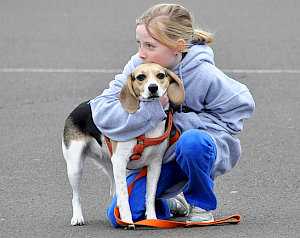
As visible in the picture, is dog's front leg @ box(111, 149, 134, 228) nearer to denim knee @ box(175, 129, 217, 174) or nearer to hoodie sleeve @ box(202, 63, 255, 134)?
denim knee @ box(175, 129, 217, 174)

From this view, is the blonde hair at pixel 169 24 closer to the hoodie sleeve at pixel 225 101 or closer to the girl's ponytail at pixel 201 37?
the girl's ponytail at pixel 201 37

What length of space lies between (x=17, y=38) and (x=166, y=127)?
863 centimetres

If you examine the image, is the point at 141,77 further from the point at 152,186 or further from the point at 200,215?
the point at 200,215

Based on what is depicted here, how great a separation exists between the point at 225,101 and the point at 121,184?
93 centimetres

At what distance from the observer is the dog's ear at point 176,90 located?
5070 mm

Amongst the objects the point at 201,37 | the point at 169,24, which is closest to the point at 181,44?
the point at 169,24

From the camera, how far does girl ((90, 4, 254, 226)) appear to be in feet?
16.9

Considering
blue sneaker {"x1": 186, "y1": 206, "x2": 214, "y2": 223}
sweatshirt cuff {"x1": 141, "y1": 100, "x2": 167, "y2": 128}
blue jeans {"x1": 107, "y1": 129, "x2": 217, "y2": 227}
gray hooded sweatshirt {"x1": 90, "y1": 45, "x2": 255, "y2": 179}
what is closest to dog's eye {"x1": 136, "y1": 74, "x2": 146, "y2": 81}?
sweatshirt cuff {"x1": 141, "y1": 100, "x2": 167, "y2": 128}

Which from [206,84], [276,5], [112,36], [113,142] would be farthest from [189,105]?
[276,5]

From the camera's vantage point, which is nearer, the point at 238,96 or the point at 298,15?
the point at 238,96

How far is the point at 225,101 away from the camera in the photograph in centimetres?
536

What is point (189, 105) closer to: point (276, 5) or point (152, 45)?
point (152, 45)

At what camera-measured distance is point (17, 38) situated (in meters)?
13.5

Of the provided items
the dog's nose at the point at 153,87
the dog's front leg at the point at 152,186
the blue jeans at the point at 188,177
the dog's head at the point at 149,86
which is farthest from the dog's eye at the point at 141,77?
the dog's front leg at the point at 152,186
